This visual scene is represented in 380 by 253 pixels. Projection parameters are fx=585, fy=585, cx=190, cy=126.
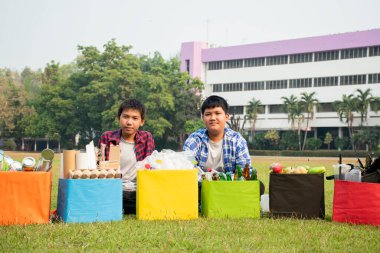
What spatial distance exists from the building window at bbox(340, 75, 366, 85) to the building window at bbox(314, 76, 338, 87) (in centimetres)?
67

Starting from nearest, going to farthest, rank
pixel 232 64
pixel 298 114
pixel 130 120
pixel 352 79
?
1. pixel 130 120
2. pixel 352 79
3. pixel 298 114
4. pixel 232 64

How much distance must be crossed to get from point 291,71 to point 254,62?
15.2ft

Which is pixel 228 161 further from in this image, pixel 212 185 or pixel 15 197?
pixel 15 197

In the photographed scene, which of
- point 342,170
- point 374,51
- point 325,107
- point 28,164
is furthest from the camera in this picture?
point 325,107

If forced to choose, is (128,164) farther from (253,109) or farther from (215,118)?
(253,109)

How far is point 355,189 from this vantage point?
220 inches

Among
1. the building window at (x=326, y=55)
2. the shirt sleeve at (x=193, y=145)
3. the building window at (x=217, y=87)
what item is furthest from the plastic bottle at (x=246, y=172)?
the building window at (x=217, y=87)

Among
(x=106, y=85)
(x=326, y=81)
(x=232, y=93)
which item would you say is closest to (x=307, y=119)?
(x=326, y=81)

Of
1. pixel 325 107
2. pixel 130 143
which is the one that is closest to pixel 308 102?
pixel 325 107

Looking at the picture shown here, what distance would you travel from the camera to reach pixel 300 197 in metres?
5.89

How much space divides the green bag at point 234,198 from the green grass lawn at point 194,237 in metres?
0.36

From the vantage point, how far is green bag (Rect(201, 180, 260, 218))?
19.3ft

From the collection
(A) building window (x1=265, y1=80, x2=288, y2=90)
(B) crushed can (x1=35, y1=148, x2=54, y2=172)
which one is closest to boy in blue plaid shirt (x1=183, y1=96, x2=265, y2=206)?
(B) crushed can (x1=35, y1=148, x2=54, y2=172)

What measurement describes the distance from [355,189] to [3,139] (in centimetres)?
6180
